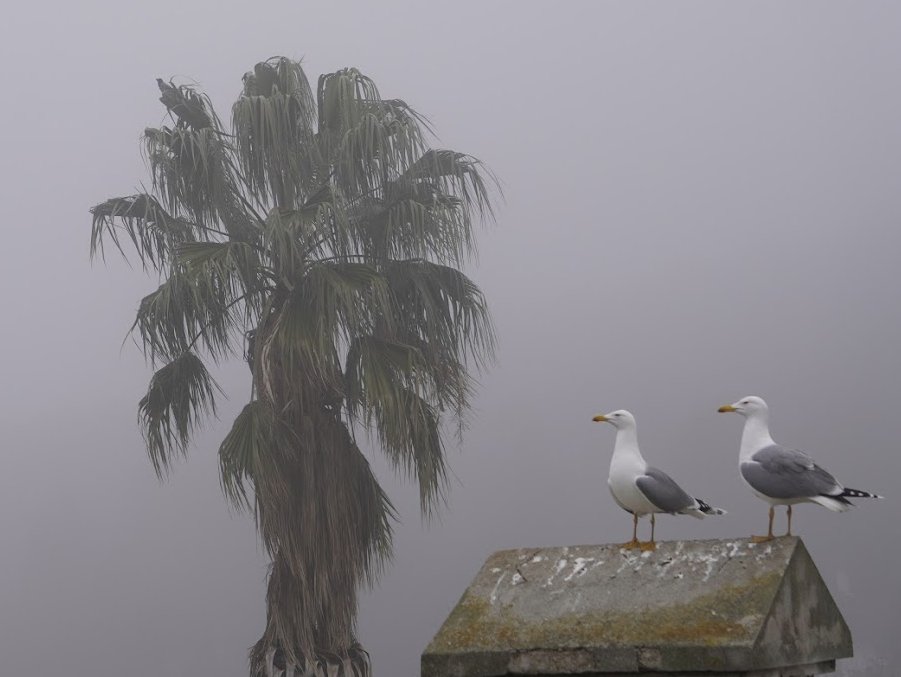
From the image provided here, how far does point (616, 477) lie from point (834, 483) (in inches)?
37.7

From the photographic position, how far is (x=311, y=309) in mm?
11367

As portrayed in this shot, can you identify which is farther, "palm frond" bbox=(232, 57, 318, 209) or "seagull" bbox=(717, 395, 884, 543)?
"palm frond" bbox=(232, 57, 318, 209)

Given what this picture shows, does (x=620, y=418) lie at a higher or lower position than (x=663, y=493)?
higher

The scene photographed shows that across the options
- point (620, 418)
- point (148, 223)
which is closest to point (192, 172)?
point (148, 223)

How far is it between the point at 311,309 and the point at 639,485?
5965 mm

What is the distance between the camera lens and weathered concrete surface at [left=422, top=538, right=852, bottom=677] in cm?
489

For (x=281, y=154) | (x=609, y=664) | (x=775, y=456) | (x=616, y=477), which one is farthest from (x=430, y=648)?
(x=281, y=154)

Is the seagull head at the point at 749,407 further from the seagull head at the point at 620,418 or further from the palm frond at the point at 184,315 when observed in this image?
the palm frond at the point at 184,315

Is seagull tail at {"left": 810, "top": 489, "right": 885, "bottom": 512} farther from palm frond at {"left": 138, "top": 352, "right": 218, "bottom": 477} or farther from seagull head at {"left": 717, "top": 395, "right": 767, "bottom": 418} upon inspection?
palm frond at {"left": 138, "top": 352, "right": 218, "bottom": 477}

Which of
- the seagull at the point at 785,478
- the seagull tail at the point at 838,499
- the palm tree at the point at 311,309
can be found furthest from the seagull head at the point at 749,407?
the palm tree at the point at 311,309

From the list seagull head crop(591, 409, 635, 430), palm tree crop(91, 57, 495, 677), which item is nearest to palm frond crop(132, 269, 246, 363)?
palm tree crop(91, 57, 495, 677)

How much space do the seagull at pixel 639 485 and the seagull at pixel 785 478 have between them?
0.82 ft

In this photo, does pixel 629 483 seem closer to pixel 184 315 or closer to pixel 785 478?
pixel 785 478

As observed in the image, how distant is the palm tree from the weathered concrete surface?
18.3ft
